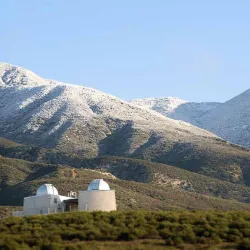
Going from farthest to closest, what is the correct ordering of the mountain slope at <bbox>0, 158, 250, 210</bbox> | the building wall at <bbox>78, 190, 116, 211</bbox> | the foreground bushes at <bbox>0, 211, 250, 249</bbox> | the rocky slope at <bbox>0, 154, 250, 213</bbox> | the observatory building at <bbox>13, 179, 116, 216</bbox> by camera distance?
the rocky slope at <bbox>0, 154, 250, 213</bbox>
the mountain slope at <bbox>0, 158, 250, 210</bbox>
the observatory building at <bbox>13, 179, 116, 216</bbox>
the building wall at <bbox>78, 190, 116, 211</bbox>
the foreground bushes at <bbox>0, 211, 250, 249</bbox>

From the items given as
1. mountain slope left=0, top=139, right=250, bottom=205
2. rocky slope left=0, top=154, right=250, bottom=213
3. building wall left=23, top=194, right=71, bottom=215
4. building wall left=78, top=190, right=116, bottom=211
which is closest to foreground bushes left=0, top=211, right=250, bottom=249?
building wall left=78, top=190, right=116, bottom=211

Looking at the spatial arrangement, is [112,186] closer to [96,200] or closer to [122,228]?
[96,200]

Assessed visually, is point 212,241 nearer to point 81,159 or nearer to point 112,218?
point 112,218

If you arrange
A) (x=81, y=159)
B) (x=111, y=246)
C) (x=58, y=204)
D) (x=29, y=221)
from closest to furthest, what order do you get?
(x=111, y=246) < (x=29, y=221) < (x=58, y=204) < (x=81, y=159)

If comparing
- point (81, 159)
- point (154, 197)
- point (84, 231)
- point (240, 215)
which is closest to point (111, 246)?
point (84, 231)

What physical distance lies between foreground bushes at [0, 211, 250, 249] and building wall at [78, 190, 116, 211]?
9.14m

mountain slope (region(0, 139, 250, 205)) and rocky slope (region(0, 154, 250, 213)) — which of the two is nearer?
rocky slope (region(0, 154, 250, 213))

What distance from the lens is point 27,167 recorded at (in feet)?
506

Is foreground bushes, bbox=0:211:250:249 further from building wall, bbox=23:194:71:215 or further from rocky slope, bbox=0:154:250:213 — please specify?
rocky slope, bbox=0:154:250:213

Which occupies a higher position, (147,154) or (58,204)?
(147,154)

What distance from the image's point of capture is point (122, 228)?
187 feet

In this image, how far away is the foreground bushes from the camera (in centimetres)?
5403

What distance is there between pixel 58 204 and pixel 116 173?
86943 millimetres

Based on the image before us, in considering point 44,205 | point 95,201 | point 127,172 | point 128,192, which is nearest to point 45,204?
point 44,205
